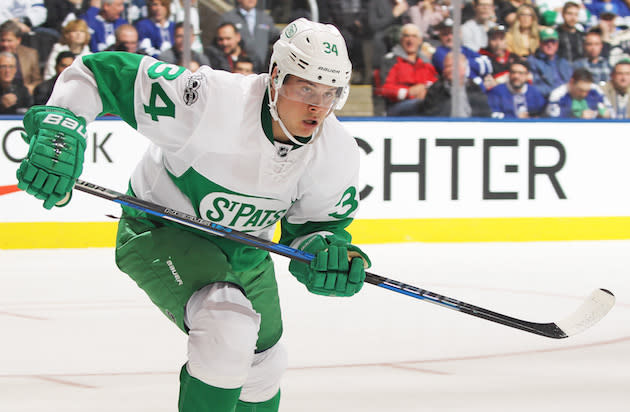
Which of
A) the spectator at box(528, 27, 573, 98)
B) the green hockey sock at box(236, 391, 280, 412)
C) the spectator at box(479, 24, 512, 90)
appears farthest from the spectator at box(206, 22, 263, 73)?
the green hockey sock at box(236, 391, 280, 412)

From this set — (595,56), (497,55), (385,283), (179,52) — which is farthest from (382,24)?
(385,283)

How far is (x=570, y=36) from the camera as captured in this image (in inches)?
263

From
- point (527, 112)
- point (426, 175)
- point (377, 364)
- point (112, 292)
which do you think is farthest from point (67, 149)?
point (527, 112)

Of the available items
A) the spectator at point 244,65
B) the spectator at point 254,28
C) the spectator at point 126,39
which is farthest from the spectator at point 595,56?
the spectator at point 126,39

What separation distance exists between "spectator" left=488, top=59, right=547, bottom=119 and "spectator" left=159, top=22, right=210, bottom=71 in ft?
6.65

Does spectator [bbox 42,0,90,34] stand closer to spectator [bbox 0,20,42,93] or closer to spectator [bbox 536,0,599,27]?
spectator [bbox 0,20,42,93]

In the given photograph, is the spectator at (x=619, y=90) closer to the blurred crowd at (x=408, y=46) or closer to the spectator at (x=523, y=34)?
the blurred crowd at (x=408, y=46)

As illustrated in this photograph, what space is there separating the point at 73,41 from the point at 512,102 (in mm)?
3004

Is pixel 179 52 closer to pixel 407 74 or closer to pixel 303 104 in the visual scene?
pixel 407 74

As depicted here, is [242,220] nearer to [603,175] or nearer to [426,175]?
[426,175]

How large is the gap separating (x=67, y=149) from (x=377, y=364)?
4.95 feet

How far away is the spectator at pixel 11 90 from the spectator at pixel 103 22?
1.62 feet

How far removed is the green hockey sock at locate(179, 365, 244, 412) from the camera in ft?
6.65

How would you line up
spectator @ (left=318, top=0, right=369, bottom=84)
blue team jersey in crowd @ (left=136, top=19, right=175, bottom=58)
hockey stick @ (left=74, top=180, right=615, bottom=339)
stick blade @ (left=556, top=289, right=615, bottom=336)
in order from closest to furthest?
hockey stick @ (left=74, top=180, right=615, bottom=339) → stick blade @ (left=556, top=289, right=615, bottom=336) → blue team jersey in crowd @ (left=136, top=19, right=175, bottom=58) → spectator @ (left=318, top=0, right=369, bottom=84)
